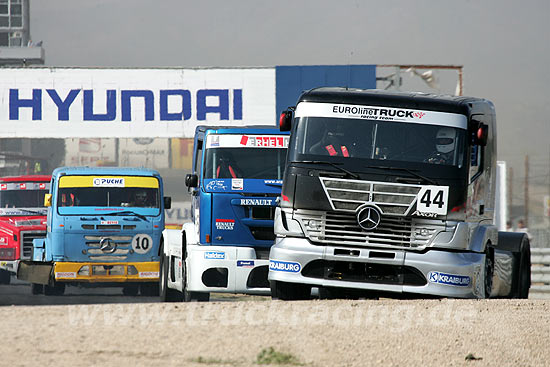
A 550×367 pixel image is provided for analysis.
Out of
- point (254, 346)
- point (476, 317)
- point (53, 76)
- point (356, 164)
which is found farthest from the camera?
point (53, 76)

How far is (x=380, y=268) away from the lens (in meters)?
12.0

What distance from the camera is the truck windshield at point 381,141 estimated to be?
11938 millimetres

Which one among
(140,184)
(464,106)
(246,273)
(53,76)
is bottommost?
(246,273)

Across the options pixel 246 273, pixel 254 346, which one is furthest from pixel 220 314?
pixel 246 273

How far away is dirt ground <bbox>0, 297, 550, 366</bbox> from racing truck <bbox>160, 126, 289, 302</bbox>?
354 cm

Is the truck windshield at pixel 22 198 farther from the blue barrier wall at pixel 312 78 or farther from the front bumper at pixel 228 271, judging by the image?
the blue barrier wall at pixel 312 78

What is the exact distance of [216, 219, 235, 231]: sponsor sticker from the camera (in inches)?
596

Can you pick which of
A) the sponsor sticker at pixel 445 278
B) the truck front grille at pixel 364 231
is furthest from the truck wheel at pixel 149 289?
the sponsor sticker at pixel 445 278

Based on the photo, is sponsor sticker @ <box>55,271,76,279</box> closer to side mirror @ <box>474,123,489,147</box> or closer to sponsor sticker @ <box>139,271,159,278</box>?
sponsor sticker @ <box>139,271,159,278</box>

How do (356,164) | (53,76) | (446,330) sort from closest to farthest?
(446,330) → (356,164) → (53,76)

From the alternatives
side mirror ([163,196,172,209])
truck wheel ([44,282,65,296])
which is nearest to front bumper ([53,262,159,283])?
side mirror ([163,196,172,209])

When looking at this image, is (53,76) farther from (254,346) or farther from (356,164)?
(254,346)

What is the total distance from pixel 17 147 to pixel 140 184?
2720 inches

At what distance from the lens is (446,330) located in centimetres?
987
